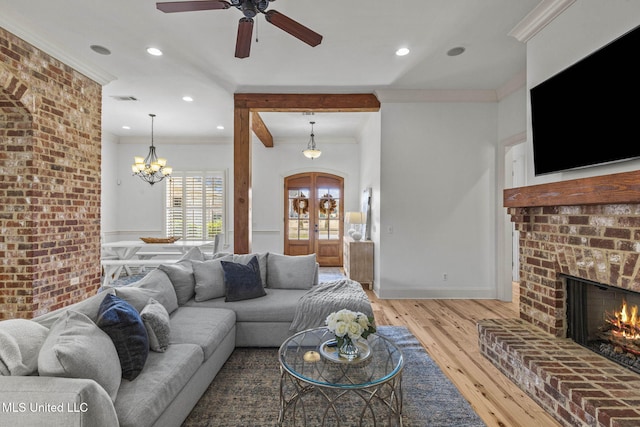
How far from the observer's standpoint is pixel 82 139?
3.84m

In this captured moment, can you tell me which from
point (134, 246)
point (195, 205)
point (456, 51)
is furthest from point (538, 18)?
point (195, 205)

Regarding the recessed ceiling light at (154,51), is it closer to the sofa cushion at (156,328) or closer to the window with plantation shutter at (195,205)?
the sofa cushion at (156,328)

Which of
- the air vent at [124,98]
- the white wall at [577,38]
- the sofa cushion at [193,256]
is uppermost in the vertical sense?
the air vent at [124,98]

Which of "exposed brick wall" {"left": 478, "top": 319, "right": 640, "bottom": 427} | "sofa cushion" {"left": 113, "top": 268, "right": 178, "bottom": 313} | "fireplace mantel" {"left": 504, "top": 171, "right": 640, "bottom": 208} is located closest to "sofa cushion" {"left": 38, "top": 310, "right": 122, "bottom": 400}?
"sofa cushion" {"left": 113, "top": 268, "right": 178, "bottom": 313}

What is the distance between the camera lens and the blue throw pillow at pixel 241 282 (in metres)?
3.08

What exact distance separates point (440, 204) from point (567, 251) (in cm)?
231

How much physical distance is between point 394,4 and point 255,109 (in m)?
2.55

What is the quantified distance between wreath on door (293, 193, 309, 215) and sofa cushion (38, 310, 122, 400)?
5.86 metres

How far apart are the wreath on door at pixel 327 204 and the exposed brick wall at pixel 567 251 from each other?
15.3 feet

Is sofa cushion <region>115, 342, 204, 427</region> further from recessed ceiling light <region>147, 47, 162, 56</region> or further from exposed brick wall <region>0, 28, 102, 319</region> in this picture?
recessed ceiling light <region>147, 47, 162, 56</region>

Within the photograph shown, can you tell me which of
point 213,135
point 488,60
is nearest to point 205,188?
point 213,135

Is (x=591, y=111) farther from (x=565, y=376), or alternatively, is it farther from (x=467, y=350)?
(x=467, y=350)

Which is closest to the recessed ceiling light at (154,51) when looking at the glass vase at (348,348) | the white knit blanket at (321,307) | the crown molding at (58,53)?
the crown molding at (58,53)

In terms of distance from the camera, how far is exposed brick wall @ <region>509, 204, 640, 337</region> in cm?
194
